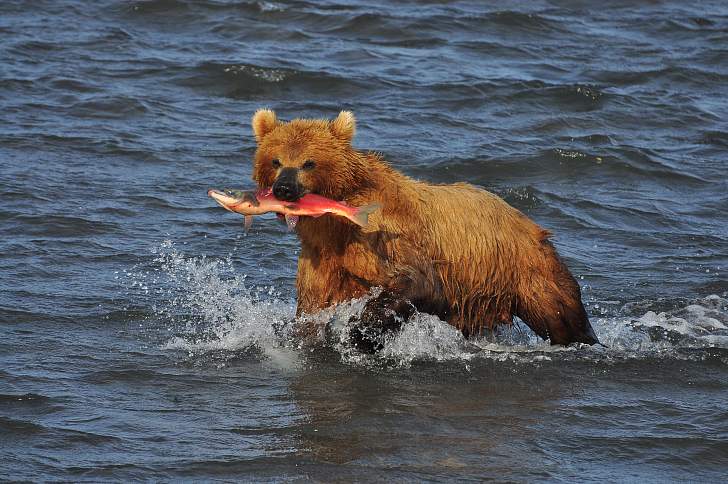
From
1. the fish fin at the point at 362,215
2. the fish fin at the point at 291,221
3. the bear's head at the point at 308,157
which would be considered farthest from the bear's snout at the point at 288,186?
the fish fin at the point at 362,215

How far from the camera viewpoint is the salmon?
296 inches

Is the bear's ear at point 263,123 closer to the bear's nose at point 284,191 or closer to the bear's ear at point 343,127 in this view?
the bear's ear at point 343,127

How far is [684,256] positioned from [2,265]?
569cm

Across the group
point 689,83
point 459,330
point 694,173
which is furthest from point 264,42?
point 459,330

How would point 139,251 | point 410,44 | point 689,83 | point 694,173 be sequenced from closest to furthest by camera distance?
point 139,251
point 694,173
point 689,83
point 410,44

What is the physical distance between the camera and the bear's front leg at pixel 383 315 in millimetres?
7980

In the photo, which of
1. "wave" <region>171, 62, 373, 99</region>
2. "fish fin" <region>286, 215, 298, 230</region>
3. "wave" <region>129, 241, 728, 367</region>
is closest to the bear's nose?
"fish fin" <region>286, 215, 298, 230</region>

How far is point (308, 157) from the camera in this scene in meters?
7.70

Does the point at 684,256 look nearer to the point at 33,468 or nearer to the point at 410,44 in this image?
the point at 33,468

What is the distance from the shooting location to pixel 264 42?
18.1 m

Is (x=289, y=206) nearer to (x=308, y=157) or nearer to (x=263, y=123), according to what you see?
(x=308, y=157)

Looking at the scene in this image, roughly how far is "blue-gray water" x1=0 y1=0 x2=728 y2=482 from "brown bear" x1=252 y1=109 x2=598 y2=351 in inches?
7.4

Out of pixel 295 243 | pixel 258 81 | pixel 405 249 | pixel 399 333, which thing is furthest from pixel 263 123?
pixel 258 81

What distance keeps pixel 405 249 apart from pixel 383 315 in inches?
17.6
